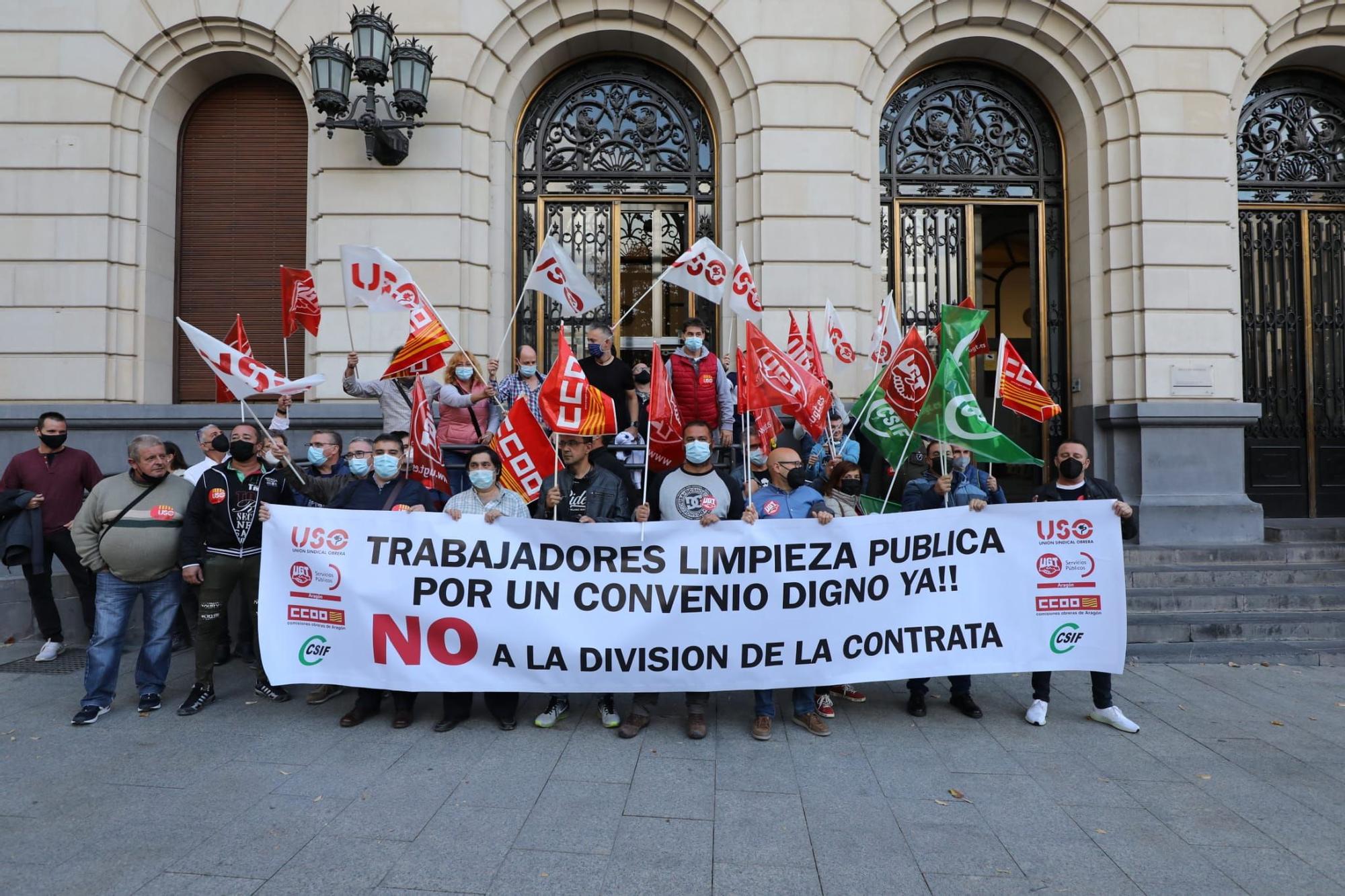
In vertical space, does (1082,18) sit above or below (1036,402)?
above

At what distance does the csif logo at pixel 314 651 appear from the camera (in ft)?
18.1

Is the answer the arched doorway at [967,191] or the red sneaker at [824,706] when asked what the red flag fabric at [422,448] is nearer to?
the red sneaker at [824,706]

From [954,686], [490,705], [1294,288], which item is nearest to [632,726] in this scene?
[490,705]

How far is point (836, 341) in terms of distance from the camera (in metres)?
9.69

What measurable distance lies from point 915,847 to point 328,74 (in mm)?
10205

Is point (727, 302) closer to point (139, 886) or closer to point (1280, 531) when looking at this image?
point (1280, 531)

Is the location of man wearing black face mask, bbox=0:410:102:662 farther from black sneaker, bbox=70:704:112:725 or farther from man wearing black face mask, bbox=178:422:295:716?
man wearing black face mask, bbox=178:422:295:716

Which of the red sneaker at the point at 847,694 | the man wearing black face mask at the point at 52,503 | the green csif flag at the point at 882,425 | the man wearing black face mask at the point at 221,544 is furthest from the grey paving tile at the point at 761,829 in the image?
the man wearing black face mask at the point at 52,503

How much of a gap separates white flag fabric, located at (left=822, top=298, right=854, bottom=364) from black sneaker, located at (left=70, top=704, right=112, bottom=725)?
26.5 ft

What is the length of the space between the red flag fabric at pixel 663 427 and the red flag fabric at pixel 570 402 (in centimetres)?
47

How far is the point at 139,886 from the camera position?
11.0ft

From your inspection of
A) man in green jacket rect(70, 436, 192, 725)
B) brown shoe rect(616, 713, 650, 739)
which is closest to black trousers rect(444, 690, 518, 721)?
brown shoe rect(616, 713, 650, 739)

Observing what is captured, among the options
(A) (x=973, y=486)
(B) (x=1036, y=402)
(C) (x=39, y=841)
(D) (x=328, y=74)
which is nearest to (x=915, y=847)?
(A) (x=973, y=486)

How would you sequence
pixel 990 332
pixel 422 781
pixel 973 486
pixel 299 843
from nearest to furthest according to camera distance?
pixel 299 843, pixel 422 781, pixel 973 486, pixel 990 332
